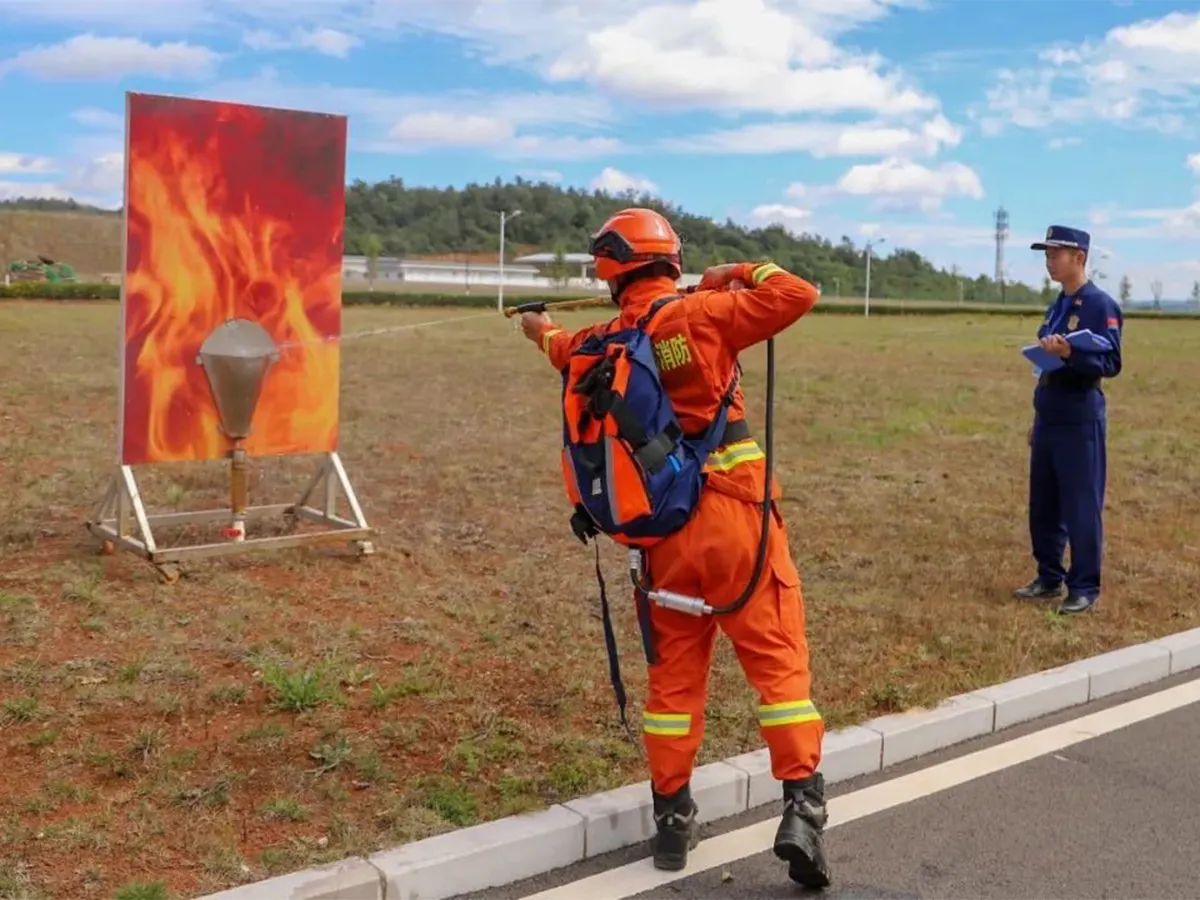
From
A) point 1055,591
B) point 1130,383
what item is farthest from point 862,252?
point 1055,591

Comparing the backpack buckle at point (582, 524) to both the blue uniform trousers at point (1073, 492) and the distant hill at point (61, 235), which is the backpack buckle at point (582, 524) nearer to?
the blue uniform trousers at point (1073, 492)

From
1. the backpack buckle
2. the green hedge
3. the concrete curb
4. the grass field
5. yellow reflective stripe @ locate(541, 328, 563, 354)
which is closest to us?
the concrete curb

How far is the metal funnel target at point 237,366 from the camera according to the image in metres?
6.83

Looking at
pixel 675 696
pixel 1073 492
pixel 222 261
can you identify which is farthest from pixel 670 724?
pixel 222 261

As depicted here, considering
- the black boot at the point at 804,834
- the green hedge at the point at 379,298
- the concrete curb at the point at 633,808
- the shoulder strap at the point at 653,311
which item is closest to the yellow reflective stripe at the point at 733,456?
the shoulder strap at the point at 653,311

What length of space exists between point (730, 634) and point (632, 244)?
121 cm

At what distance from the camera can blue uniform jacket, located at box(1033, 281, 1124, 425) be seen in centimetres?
617

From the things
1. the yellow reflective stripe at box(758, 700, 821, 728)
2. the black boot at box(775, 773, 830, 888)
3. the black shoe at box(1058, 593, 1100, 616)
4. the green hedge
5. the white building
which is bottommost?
the black boot at box(775, 773, 830, 888)

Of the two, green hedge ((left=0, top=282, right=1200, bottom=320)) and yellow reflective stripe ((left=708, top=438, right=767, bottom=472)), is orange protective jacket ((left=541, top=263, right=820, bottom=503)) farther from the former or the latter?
green hedge ((left=0, top=282, right=1200, bottom=320))

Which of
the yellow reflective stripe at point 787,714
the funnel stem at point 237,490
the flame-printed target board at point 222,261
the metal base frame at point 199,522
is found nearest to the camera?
the yellow reflective stripe at point 787,714

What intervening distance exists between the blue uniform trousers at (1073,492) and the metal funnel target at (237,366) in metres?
4.31

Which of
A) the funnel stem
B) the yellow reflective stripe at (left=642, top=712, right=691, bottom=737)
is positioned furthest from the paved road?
the funnel stem

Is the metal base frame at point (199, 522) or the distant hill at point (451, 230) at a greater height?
the distant hill at point (451, 230)

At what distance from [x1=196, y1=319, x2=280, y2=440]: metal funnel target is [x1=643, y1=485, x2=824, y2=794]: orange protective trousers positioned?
394 centimetres
